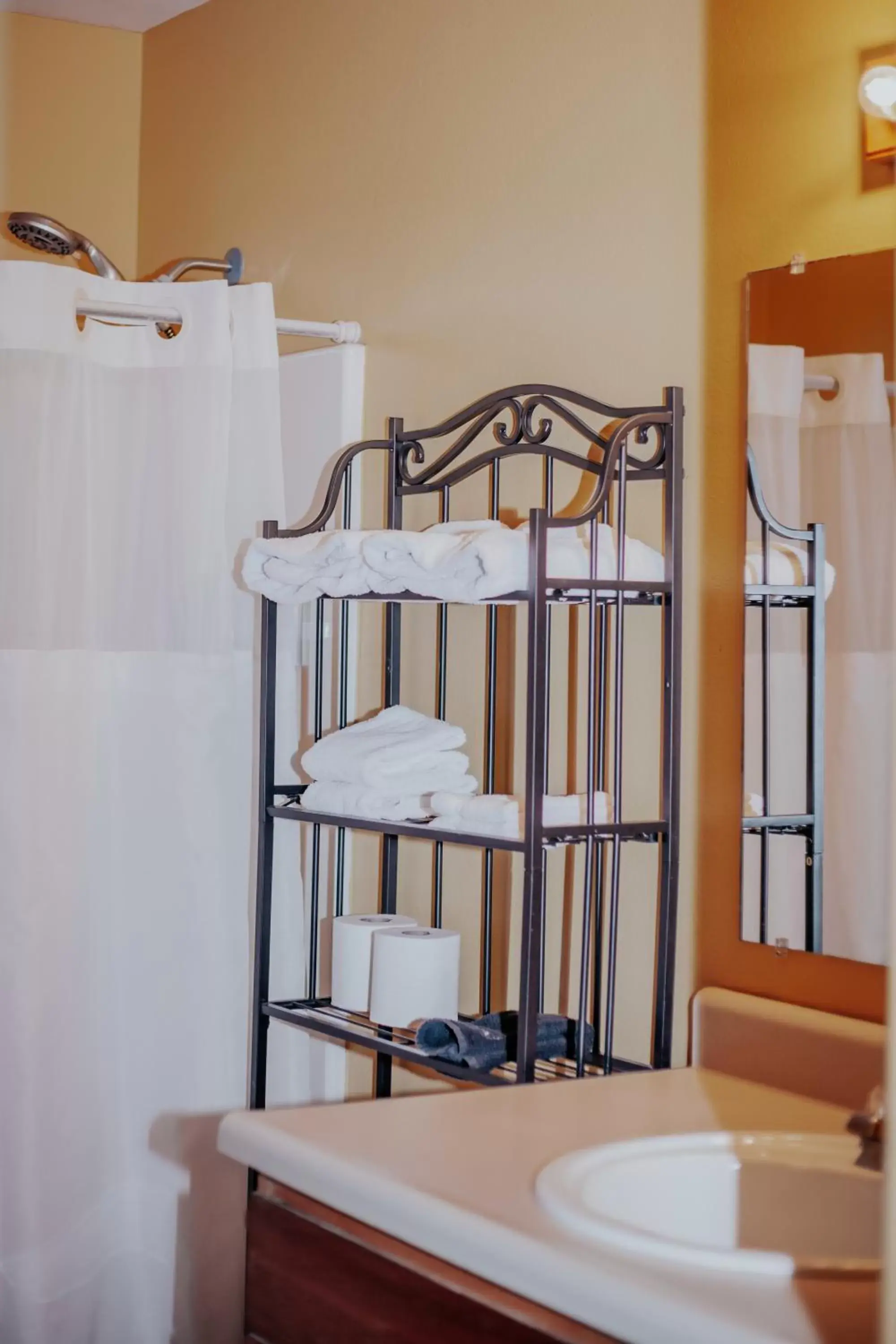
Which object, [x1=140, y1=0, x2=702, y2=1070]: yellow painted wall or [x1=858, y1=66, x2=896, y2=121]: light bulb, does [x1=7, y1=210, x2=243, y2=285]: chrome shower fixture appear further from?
[x1=858, y1=66, x2=896, y2=121]: light bulb

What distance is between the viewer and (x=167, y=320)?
2230 millimetres

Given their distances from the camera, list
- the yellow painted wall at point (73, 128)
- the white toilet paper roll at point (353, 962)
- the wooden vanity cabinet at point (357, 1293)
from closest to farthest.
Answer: the wooden vanity cabinet at point (357, 1293)
the white toilet paper roll at point (353, 962)
the yellow painted wall at point (73, 128)

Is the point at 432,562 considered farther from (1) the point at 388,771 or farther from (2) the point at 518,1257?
(2) the point at 518,1257

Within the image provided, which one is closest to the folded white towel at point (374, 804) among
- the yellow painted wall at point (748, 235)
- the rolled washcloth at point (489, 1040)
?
the rolled washcloth at point (489, 1040)

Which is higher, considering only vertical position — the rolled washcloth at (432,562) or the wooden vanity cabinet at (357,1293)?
the rolled washcloth at (432,562)

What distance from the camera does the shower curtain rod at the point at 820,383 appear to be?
1593mm

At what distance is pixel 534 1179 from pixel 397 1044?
690 mm

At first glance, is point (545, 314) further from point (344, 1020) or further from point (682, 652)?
point (344, 1020)

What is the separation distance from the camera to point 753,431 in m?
1.71

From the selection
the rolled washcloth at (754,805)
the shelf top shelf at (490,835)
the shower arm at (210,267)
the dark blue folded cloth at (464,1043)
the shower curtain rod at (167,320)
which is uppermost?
the shower arm at (210,267)

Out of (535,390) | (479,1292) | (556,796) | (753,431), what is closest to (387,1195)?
(479,1292)

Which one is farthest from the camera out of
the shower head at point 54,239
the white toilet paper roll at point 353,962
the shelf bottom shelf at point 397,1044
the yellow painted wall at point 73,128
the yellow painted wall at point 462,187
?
the yellow painted wall at point 73,128

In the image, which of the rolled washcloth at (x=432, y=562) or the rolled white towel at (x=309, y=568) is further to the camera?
the rolled white towel at (x=309, y=568)

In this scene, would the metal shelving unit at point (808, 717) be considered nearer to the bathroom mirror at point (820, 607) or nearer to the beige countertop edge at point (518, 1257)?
the bathroom mirror at point (820, 607)
